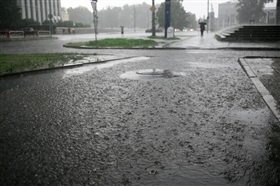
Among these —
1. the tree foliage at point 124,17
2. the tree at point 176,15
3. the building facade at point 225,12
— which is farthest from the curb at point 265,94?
the building facade at point 225,12

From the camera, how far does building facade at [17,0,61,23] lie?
7430cm

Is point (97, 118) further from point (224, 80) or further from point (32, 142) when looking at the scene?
point (224, 80)

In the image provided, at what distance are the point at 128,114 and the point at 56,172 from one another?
207 cm

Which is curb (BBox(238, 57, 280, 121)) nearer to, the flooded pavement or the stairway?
the flooded pavement

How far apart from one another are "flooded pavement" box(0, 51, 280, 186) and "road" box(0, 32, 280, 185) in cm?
1

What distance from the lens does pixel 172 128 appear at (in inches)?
162

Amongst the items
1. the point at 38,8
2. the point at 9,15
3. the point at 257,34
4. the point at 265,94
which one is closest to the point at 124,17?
the point at 38,8

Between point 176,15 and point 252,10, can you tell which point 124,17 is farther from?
point 252,10

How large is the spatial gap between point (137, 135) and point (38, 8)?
85.6 meters

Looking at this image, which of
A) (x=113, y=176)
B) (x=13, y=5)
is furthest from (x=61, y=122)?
(x=13, y=5)

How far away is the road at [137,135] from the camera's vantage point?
2.84m

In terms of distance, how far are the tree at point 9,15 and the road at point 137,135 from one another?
3591cm

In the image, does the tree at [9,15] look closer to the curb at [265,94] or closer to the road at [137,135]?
the road at [137,135]

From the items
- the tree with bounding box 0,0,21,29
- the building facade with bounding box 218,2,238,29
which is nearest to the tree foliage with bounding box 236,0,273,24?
the tree with bounding box 0,0,21,29
